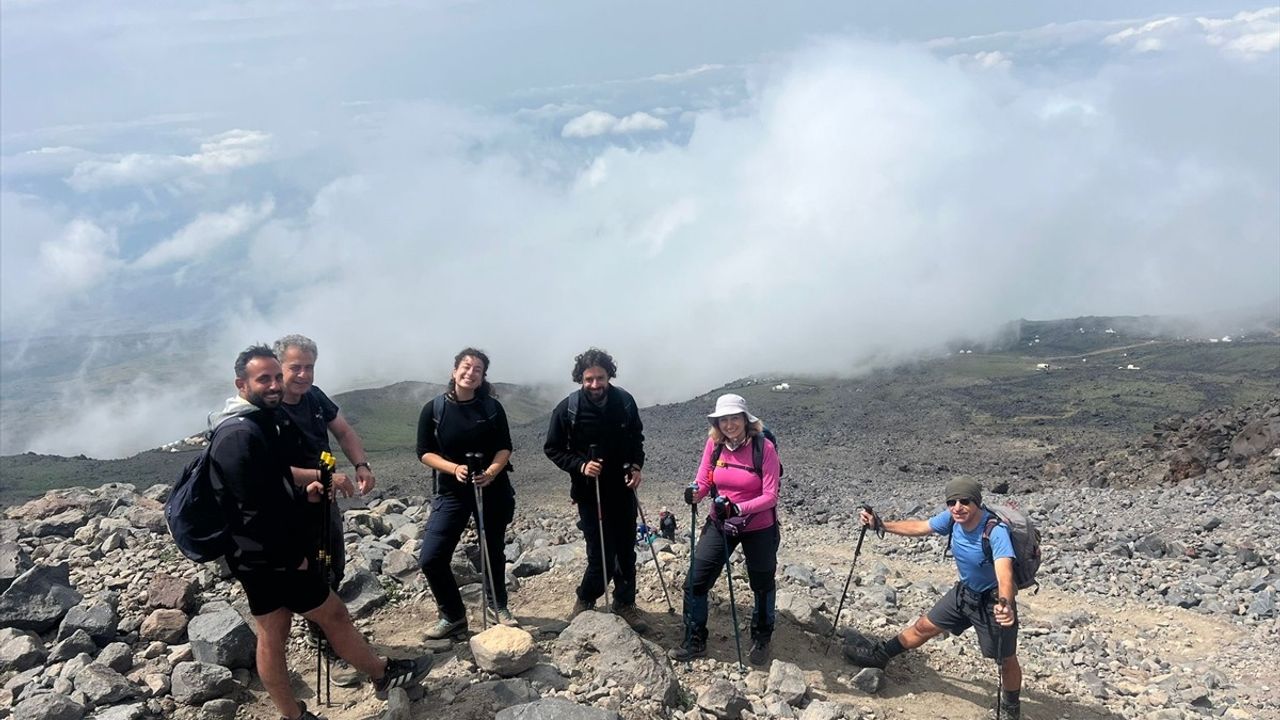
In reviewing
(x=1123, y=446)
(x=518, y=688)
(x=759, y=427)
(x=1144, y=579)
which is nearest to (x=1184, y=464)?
(x=1123, y=446)

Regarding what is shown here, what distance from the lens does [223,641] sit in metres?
6.73

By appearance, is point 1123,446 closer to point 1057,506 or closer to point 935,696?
point 1057,506

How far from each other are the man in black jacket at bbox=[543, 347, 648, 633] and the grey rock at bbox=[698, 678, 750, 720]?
1.46 m

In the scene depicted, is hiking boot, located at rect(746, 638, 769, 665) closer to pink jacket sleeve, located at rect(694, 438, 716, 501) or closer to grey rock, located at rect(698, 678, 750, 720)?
grey rock, located at rect(698, 678, 750, 720)

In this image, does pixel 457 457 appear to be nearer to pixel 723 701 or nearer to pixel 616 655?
pixel 616 655

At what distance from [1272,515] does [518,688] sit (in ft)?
49.1

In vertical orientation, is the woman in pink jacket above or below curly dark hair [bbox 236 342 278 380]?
below

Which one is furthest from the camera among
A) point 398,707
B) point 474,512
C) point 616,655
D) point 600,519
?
point 600,519

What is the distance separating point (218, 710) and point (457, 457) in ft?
8.64

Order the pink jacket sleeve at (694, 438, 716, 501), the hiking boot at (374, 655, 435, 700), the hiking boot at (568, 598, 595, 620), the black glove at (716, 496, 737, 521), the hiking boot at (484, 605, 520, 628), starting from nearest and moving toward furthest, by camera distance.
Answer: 1. the hiking boot at (374, 655, 435, 700)
2. the black glove at (716, 496, 737, 521)
3. the pink jacket sleeve at (694, 438, 716, 501)
4. the hiking boot at (484, 605, 520, 628)
5. the hiking boot at (568, 598, 595, 620)

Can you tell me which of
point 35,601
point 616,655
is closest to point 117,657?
point 35,601

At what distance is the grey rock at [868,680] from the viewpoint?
7.12 meters

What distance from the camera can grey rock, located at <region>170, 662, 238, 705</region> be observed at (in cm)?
625

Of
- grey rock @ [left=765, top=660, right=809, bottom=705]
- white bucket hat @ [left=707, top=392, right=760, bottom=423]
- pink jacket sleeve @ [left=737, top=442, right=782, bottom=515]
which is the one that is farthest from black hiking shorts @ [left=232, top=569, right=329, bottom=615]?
grey rock @ [left=765, top=660, right=809, bottom=705]
